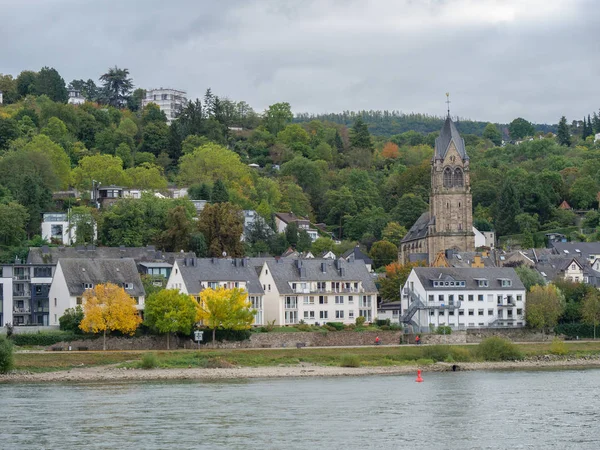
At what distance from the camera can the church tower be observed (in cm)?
13225

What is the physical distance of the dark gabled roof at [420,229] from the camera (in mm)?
134625

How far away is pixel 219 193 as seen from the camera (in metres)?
136

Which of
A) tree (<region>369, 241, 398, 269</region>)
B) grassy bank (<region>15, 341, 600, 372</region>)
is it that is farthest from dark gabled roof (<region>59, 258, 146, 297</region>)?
tree (<region>369, 241, 398, 269</region>)

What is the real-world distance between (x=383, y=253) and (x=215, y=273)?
42732mm

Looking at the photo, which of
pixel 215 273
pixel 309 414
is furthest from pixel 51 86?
pixel 309 414

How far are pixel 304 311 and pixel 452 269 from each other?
1212 cm

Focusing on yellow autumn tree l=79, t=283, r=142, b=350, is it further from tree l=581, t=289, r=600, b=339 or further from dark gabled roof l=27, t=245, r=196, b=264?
tree l=581, t=289, r=600, b=339

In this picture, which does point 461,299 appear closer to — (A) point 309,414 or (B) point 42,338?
(B) point 42,338

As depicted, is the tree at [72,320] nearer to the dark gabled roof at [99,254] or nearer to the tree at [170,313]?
the tree at [170,313]

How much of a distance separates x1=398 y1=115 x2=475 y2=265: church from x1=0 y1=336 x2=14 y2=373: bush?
63.8m

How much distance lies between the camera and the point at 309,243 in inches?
5374

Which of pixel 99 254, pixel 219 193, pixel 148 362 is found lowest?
pixel 148 362

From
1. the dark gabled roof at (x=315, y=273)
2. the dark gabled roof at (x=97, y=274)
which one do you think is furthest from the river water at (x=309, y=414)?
the dark gabled roof at (x=315, y=273)

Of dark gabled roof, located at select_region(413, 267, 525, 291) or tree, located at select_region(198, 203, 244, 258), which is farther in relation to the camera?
tree, located at select_region(198, 203, 244, 258)
